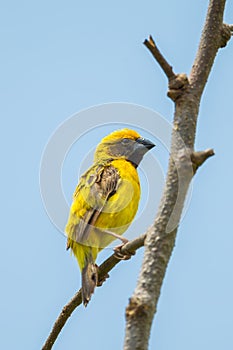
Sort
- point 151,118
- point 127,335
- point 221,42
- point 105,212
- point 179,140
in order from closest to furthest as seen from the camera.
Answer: point 127,335 → point 179,140 → point 221,42 → point 151,118 → point 105,212

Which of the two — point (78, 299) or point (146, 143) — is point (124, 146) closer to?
point (146, 143)

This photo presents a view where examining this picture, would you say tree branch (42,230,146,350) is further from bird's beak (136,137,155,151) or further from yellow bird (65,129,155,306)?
bird's beak (136,137,155,151)

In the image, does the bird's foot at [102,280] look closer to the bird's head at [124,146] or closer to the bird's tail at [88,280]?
the bird's tail at [88,280]

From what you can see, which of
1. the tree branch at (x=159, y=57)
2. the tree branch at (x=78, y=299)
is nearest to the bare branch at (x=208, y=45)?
the tree branch at (x=159, y=57)

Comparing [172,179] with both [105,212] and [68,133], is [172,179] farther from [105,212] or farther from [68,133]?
[105,212]

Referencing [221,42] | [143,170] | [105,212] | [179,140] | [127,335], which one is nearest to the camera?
[127,335]

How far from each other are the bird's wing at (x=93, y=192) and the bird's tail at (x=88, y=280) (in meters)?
0.29

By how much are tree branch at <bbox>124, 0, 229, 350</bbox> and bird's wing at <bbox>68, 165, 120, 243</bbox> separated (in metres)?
2.92

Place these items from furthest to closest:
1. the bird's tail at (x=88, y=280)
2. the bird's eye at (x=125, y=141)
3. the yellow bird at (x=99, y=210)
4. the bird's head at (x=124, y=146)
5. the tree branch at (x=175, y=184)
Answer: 1. the bird's eye at (x=125, y=141)
2. the bird's head at (x=124, y=146)
3. the yellow bird at (x=99, y=210)
4. the bird's tail at (x=88, y=280)
5. the tree branch at (x=175, y=184)

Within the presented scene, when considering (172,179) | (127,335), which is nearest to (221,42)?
(172,179)

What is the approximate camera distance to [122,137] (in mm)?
7516

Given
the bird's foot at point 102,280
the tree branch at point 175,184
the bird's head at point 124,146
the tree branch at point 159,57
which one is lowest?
the tree branch at point 175,184

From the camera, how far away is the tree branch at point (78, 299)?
3.48 m

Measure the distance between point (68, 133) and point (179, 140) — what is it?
9.09 ft
